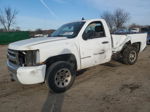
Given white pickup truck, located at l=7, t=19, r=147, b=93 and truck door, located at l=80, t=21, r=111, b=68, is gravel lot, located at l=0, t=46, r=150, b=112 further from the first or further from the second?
truck door, located at l=80, t=21, r=111, b=68

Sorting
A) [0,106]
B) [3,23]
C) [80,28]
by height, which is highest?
[3,23]

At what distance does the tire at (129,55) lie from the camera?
20.9 ft

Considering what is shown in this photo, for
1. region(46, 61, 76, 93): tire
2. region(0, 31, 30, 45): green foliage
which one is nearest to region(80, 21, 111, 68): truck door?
region(46, 61, 76, 93): tire

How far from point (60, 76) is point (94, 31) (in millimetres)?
1953

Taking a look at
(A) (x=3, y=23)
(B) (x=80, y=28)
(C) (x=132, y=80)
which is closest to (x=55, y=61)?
(B) (x=80, y=28)

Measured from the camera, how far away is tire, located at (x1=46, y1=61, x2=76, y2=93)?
3902 mm

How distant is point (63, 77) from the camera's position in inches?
167

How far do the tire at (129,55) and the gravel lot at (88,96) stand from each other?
1.14 metres

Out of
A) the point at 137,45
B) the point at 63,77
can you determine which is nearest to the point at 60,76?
the point at 63,77

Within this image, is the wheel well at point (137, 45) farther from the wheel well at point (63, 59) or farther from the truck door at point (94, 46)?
the wheel well at point (63, 59)

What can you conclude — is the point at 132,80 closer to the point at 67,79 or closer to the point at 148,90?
the point at 148,90

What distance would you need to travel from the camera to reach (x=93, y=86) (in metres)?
4.53

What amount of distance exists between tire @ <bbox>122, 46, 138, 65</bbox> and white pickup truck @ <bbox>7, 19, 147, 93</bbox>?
104 centimetres

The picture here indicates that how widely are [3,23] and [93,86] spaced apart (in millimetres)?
58874
